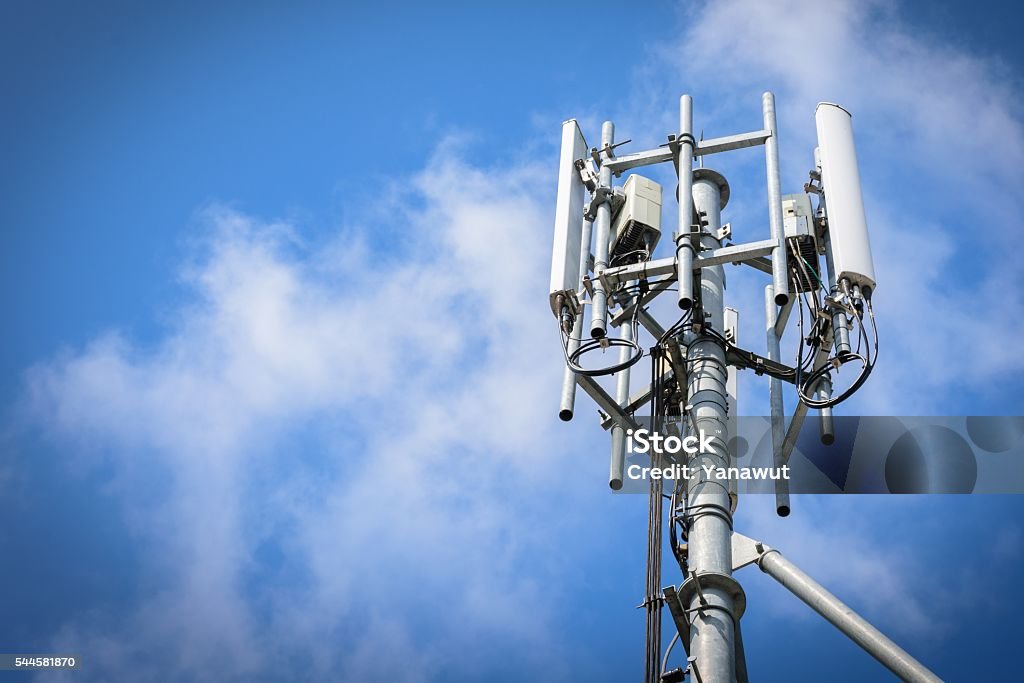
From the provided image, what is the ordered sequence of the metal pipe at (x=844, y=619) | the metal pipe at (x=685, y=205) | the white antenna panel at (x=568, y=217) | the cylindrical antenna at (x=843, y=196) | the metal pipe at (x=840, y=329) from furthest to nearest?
the white antenna panel at (x=568, y=217), the metal pipe at (x=685, y=205), the cylindrical antenna at (x=843, y=196), the metal pipe at (x=840, y=329), the metal pipe at (x=844, y=619)

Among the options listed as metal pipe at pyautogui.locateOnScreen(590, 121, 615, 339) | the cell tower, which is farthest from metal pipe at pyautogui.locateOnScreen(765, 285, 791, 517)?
metal pipe at pyautogui.locateOnScreen(590, 121, 615, 339)

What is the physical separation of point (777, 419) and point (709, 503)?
2281 mm

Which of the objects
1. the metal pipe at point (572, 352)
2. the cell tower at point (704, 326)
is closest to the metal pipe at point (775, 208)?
the cell tower at point (704, 326)

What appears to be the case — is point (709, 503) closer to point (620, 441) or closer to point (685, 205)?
point (620, 441)

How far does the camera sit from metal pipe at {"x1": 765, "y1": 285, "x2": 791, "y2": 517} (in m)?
15.3

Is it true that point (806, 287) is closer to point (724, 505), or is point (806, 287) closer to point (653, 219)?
point (653, 219)

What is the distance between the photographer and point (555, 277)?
15.9 meters

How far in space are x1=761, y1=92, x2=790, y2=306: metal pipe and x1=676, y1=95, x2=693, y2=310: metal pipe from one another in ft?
3.63

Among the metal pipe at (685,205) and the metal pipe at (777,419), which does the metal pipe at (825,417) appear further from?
the metal pipe at (685,205)

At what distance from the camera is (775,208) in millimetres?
16000

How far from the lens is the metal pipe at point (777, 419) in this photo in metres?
15.3

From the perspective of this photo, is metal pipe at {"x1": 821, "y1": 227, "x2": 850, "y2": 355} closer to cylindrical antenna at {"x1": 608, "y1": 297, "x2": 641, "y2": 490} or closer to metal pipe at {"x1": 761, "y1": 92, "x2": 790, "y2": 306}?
metal pipe at {"x1": 761, "y1": 92, "x2": 790, "y2": 306}

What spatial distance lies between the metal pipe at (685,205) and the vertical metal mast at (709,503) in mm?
257

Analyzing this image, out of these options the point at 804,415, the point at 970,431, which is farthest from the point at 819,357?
the point at 970,431
